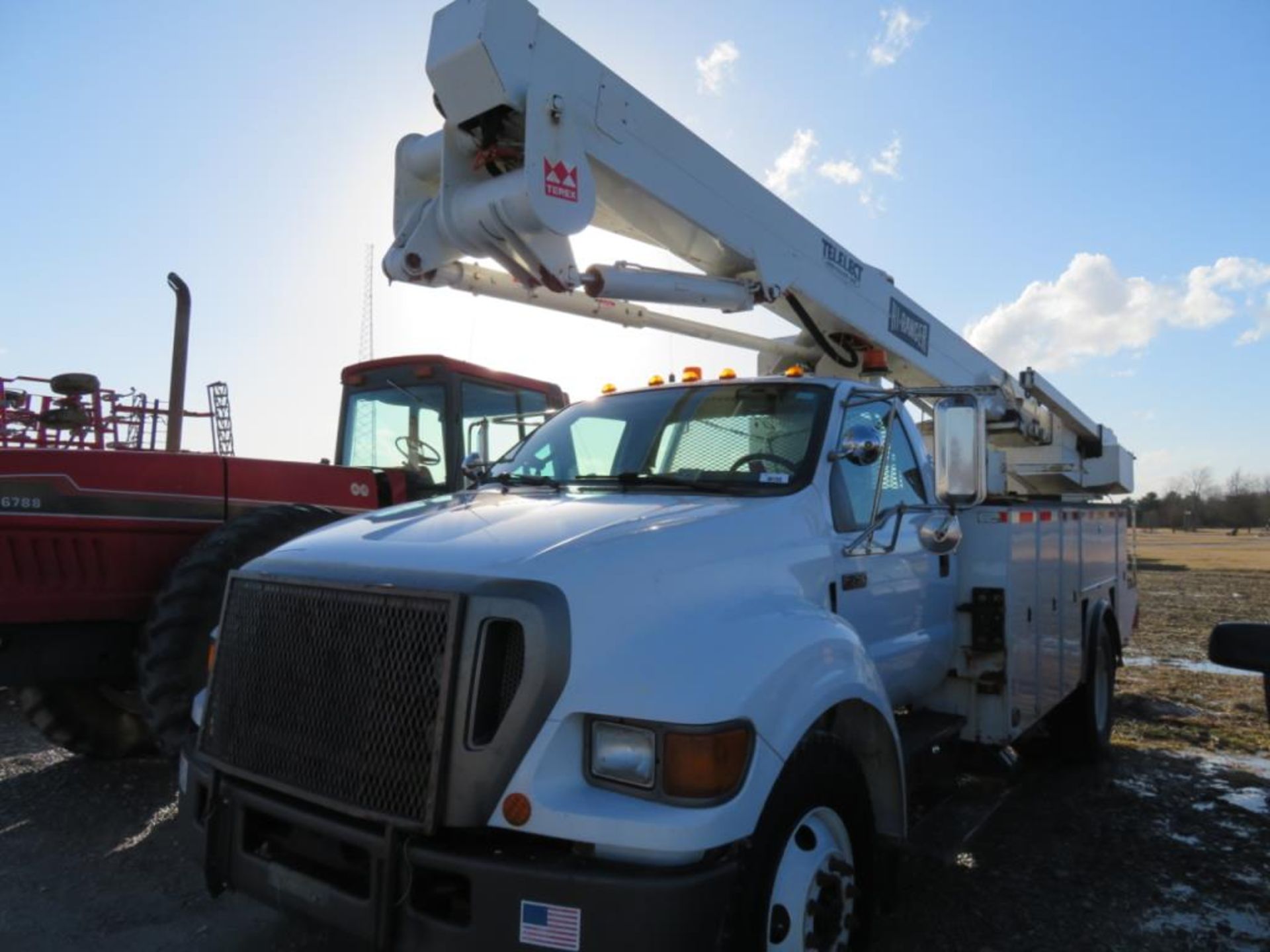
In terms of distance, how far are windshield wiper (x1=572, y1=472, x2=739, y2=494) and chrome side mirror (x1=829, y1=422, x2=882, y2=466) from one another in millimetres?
478

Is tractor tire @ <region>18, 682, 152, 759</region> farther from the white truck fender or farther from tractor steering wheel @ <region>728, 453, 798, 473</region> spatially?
the white truck fender

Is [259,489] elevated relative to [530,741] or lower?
elevated

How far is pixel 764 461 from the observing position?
331 cm

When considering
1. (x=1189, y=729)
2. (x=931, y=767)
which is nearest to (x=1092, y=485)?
(x=1189, y=729)

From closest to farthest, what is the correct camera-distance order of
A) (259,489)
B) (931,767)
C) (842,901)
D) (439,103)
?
(842,901) → (931,767) → (439,103) → (259,489)

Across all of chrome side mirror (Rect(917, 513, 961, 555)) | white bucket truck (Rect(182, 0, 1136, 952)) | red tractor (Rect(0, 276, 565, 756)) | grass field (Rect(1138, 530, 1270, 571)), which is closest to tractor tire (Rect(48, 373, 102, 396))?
red tractor (Rect(0, 276, 565, 756))

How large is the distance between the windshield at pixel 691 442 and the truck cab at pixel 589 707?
0.07 ft

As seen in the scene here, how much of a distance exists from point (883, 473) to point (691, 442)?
0.79 metres

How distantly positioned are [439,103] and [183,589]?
119 inches

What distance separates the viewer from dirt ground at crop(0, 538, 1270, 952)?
3289 millimetres

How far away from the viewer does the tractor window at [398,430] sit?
256 inches

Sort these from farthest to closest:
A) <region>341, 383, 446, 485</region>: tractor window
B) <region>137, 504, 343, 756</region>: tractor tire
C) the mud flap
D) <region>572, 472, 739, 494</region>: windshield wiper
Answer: <region>341, 383, 446, 485</region>: tractor window < <region>137, 504, 343, 756</region>: tractor tire < <region>572, 472, 739, 494</region>: windshield wiper < the mud flap

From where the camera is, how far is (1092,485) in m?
9.62

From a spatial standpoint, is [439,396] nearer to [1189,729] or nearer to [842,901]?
[842,901]
